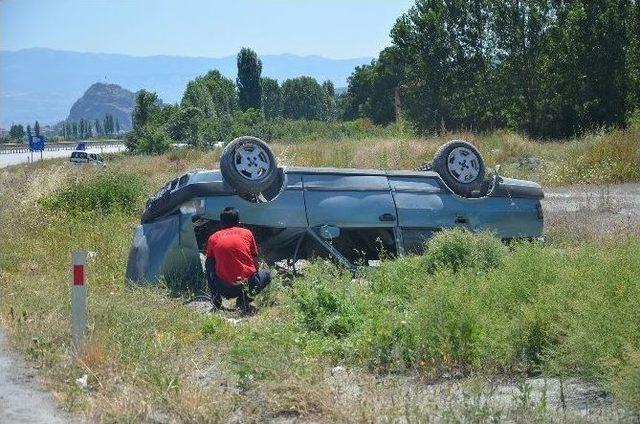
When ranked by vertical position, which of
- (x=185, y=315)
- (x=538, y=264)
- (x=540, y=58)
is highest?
(x=540, y=58)

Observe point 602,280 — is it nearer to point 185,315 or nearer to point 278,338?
point 278,338

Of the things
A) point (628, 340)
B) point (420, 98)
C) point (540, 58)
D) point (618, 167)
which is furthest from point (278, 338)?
point (420, 98)

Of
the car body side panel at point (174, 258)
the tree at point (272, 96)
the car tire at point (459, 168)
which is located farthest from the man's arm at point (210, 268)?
the tree at point (272, 96)

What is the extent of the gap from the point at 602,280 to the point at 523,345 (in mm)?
824

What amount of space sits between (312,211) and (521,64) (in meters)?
29.3

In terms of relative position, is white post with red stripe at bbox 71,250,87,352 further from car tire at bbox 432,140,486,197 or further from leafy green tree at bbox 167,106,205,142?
leafy green tree at bbox 167,106,205,142

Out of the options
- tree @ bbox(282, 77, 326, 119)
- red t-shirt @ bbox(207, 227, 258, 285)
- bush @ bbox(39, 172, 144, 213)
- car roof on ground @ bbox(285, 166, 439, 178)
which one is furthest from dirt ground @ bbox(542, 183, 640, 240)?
tree @ bbox(282, 77, 326, 119)

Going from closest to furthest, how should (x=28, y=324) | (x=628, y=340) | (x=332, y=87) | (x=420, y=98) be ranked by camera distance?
1. (x=628, y=340)
2. (x=28, y=324)
3. (x=420, y=98)
4. (x=332, y=87)

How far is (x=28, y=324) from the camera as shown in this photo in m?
9.87

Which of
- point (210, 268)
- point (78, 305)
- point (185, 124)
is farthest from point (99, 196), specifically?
point (185, 124)

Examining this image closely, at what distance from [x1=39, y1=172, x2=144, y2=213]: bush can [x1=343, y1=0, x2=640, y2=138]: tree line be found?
68.3 ft

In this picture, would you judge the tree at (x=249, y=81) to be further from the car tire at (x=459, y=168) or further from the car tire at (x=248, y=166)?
the car tire at (x=248, y=166)

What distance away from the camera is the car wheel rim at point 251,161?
1290 cm

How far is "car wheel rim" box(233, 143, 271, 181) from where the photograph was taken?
1290cm
